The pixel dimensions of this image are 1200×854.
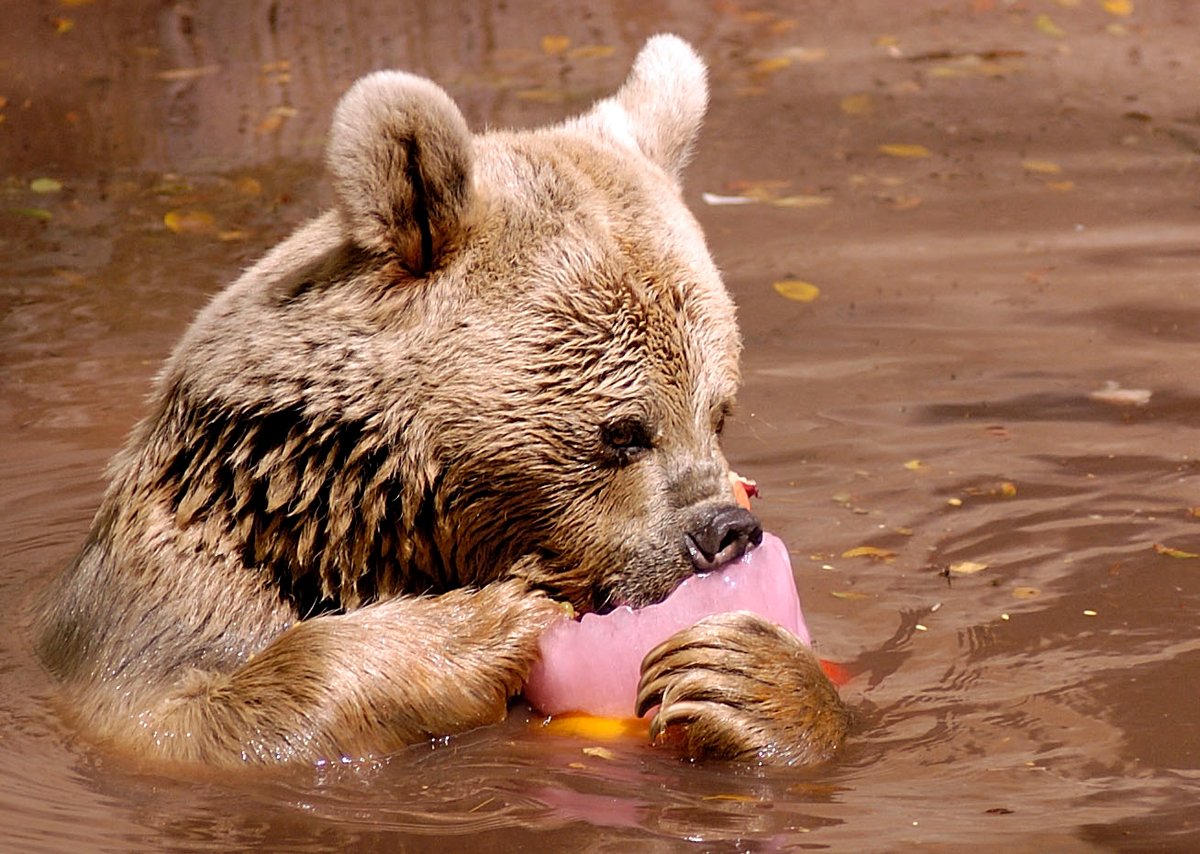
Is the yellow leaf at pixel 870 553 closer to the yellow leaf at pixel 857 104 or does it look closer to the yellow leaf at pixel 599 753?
the yellow leaf at pixel 599 753

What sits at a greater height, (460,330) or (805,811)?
(460,330)

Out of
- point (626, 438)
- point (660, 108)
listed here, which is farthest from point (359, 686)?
point (660, 108)

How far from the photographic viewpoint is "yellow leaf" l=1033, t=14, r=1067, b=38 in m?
12.4

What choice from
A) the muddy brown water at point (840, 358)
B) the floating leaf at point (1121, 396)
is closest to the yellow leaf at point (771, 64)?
the muddy brown water at point (840, 358)

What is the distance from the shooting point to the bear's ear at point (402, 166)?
4395 millimetres

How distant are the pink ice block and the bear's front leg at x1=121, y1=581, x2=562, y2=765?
0.24ft

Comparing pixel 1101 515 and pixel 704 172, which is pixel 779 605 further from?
pixel 704 172

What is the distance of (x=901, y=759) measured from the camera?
4414mm

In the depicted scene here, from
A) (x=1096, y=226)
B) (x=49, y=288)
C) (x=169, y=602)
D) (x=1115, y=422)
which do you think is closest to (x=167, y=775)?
(x=169, y=602)

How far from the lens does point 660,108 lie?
5.44 meters

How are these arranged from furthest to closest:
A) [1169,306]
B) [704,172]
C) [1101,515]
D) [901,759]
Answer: [704,172] < [1169,306] < [1101,515] < [901,759]

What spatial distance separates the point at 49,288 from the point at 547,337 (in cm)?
511

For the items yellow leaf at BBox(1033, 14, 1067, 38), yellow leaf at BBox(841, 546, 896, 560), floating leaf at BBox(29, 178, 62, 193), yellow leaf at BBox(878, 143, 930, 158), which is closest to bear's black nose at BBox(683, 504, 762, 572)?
yellow leaf at BBox(841, 546, 896, 560)

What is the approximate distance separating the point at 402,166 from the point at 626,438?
870 mm
